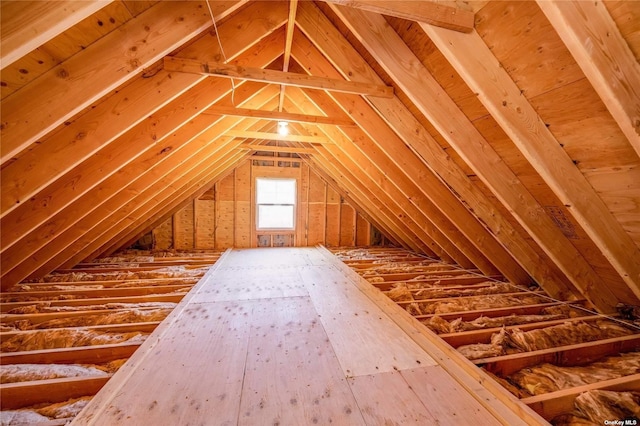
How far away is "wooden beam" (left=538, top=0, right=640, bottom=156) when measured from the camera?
3.45 ft

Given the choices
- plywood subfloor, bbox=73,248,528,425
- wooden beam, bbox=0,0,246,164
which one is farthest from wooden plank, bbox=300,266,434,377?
wooden beam, bbox=0,0,246,164

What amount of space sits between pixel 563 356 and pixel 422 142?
195 centimetres

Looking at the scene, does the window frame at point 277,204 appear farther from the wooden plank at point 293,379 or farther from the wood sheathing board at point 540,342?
the wooden plank at point 293,379

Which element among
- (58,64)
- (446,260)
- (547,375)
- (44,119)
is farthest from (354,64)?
(446,260)

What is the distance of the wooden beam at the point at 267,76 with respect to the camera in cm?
189

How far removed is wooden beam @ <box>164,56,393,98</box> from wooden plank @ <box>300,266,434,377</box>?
2.05m

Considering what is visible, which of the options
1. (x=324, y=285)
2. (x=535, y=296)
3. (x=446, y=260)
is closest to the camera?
(x=535, y=296)

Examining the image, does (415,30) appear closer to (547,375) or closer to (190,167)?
(547,375)

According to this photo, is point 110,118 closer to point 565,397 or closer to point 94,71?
point 94,71

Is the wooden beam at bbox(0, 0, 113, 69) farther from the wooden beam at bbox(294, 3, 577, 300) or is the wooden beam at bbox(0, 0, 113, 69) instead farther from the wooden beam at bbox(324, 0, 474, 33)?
the wooden beam at bbox(294, 3, 577, 300)

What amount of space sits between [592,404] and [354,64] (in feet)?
9.07

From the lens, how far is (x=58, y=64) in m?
1.33

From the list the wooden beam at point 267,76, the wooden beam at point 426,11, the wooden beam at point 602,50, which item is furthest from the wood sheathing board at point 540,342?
the wooden beam at point 267,76

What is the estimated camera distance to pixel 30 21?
33.4 inches
